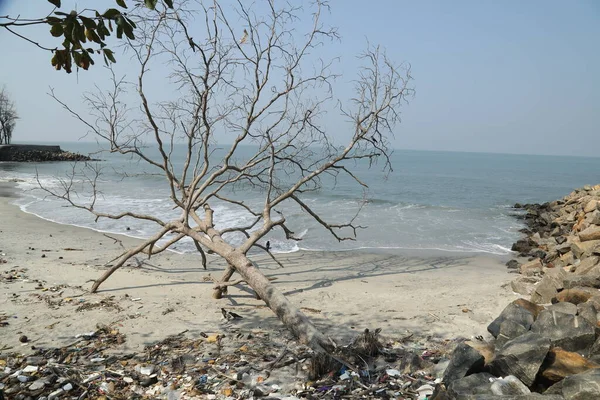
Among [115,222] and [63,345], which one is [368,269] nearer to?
[63,345]

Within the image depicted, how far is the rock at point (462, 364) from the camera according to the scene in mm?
3198

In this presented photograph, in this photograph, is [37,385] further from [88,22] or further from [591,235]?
[591,235]

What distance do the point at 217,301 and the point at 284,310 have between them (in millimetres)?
1658

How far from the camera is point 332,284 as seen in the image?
7422mm

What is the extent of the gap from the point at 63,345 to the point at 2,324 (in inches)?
41.7

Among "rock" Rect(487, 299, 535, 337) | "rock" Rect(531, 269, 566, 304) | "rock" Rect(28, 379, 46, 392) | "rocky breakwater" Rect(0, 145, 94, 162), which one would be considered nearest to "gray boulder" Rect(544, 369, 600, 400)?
"rock" Rect(487, 299, 535, 337)

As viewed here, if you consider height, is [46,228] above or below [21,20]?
below

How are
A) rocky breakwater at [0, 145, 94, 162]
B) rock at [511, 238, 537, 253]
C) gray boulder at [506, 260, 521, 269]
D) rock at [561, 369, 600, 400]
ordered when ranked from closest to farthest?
rock at [561, 369, 600, 400] < gray boulder at [506, 260, 521, 269] < rock at [511, 238, 537, 253] < rocky breakwater at [0, 145, 94, 162]

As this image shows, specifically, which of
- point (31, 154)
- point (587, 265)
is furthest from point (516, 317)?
point (31, 154)

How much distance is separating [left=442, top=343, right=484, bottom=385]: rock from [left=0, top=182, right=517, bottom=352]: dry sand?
144 centimetres

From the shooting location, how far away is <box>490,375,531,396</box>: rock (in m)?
2.88

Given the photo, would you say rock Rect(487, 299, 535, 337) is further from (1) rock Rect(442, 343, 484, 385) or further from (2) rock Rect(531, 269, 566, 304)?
(2) rock Rect(531, 269, 566, 304)

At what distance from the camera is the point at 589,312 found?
4.05m

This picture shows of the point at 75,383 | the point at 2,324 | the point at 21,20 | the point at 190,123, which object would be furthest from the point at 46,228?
the point at 21,20
